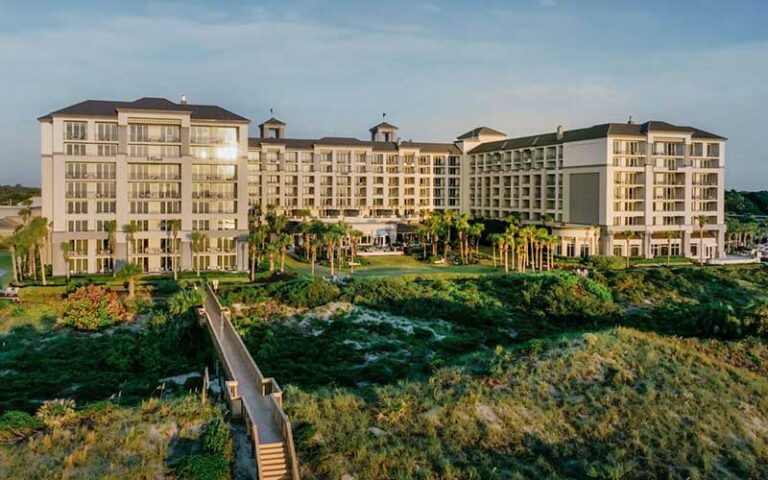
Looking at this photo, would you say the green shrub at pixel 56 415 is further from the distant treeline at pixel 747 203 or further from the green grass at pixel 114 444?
the distant treeline at pixel 747 203

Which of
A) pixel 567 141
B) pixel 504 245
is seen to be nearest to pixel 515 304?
pixel 504 245

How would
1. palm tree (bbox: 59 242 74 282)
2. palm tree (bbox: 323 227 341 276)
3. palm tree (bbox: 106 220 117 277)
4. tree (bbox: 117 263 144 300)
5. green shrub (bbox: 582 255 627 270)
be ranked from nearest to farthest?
tree (bbox: 117 263 144 300)
palm tree (bbox: 59 242 74 282)
palm tree (bbox: 106 220 117 277)
palm tree (bbox: 323 227 341 276)
green shrub (bbox: 582 255 627 270)

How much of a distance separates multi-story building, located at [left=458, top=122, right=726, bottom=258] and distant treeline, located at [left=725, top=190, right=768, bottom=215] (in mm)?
54350

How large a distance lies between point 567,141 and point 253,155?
138 feet

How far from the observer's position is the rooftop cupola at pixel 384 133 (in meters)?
108

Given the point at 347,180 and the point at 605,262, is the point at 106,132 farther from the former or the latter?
the point at 605,262

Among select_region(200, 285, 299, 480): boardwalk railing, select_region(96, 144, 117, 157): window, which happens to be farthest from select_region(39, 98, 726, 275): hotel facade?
select_region(200, 285, 299, 480): boardwalk railing

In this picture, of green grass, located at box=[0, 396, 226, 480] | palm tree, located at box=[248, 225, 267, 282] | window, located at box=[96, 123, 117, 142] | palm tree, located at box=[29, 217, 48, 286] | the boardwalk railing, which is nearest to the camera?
the boardwalk railing

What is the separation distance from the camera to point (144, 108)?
6003 cm

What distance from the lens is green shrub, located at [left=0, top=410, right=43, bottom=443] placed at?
882 inches

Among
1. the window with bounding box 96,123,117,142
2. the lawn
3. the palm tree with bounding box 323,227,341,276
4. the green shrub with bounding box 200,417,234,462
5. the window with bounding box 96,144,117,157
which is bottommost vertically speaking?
the green shrub with bounding box 200,417,234,462

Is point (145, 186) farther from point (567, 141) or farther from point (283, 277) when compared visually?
point (567, 141)

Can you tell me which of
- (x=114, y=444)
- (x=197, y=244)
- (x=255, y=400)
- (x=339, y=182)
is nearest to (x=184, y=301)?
(x=197, y=244)

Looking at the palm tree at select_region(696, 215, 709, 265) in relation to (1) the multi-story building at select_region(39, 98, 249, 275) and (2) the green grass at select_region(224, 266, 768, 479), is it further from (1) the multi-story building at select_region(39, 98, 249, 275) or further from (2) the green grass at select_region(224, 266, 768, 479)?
(1) the multi-story building at select_region(39, 98, 249, 275)
